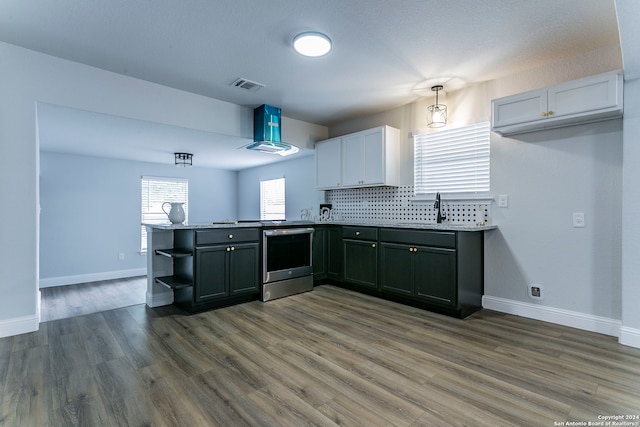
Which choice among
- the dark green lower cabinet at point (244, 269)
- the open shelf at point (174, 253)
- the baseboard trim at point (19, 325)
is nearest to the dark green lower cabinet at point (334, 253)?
the dark green lower cabinet at point (244, 269)

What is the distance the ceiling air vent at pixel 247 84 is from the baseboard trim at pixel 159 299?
8.32 feet

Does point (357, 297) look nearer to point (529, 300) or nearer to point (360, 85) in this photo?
point (529, 300)

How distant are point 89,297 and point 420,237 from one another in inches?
170

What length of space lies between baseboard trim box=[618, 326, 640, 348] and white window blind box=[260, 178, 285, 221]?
491 cm

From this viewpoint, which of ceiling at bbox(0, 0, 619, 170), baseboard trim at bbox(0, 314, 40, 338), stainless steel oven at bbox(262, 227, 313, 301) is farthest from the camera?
stainless steel oven at bbox(262, 227, 313, 301)

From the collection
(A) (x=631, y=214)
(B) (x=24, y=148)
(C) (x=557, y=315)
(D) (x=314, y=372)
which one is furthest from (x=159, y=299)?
(A) (x=631, y=214)

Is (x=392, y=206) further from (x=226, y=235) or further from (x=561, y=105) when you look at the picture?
(x=226, y=235)

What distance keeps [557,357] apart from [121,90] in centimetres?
449

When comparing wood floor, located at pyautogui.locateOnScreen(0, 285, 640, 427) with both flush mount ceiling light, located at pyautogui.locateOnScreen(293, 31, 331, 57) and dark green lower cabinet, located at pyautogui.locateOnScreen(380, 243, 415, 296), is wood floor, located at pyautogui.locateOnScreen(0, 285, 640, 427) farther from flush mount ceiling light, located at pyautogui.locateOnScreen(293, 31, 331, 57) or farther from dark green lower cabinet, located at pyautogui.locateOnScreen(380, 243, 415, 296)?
flush mount ceiling light, located at pyautogui.locateOnScreen(293, 31, 331, 57)

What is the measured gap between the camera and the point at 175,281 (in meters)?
3.43

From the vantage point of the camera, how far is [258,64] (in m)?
2.94

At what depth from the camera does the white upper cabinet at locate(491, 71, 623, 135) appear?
2418mm

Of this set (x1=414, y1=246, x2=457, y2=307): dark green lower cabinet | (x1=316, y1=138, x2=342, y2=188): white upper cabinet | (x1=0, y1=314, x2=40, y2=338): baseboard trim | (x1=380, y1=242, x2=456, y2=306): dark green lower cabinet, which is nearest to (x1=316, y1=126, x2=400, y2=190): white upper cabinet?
(x1=316, y1=138, x2=342, y2=188): white upper cabinet

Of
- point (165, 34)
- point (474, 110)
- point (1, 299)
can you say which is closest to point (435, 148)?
point (474, 110)
